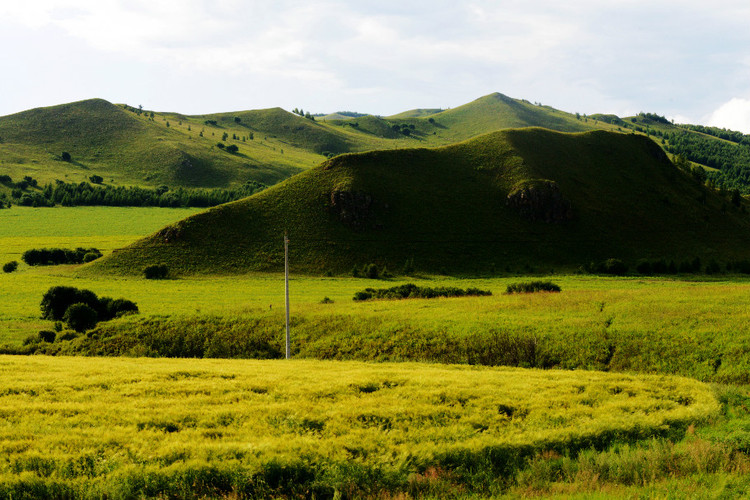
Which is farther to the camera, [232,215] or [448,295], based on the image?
[232,215]

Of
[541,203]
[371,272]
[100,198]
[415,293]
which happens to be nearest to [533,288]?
[415,293]

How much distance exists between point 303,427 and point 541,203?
116 meters

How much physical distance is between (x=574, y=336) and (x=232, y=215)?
93.8m

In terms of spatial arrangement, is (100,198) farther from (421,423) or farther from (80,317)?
(421,423)

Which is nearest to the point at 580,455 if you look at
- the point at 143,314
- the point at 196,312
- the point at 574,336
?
the point at 574,336

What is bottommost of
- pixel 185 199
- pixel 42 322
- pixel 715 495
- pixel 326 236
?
pixel 42 322

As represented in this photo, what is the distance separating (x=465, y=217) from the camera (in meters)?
118

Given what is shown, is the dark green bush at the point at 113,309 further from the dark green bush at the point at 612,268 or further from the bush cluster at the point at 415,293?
the dark green bush at the point at 612,268

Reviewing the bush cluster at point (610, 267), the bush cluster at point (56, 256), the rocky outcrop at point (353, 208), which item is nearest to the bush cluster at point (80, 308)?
the bush cluster at point (56, 256)

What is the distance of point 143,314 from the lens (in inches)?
2096

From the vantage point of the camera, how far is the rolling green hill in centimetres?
10375

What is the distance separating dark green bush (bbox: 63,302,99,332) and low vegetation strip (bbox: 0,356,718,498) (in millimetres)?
32148

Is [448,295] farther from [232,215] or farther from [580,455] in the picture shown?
[232,215]

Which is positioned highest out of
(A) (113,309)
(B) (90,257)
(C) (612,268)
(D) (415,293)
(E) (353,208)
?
(E) (353,208)
